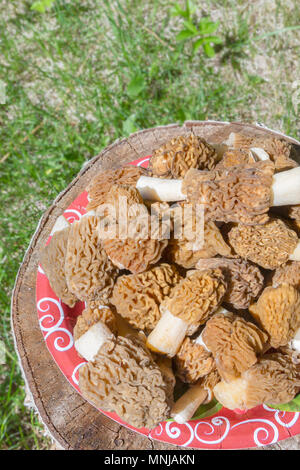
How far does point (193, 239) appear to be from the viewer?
2291mm

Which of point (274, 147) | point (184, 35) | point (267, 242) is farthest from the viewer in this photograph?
point (184, 35)

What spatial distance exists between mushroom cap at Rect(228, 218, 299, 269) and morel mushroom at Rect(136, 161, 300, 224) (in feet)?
0.26

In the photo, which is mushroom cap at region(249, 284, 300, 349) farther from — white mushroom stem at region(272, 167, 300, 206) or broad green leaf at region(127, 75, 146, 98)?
broad green leaf at region(127, 75, 146, 98)

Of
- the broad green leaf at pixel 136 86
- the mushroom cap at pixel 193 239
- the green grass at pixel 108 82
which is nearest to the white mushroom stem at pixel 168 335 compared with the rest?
the mushroom cap at pixel 193 239

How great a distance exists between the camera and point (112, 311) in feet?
7.72

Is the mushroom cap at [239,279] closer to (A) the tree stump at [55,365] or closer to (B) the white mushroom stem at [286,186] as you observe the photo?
(B) the white mushroom stem at [286,186]

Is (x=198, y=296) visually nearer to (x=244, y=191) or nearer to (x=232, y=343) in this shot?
(x=232, y=343)

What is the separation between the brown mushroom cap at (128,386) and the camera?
198 cm

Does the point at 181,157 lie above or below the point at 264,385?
above

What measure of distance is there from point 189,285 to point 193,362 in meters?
0.44

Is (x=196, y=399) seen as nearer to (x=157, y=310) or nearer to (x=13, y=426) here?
(x=157, y=310)

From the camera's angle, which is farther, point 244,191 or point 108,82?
point 108,82

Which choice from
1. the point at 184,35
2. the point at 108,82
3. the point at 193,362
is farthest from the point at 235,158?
the point at 108,82

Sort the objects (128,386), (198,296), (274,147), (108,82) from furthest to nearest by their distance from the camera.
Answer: (108,82), (274,147), (198,296), (128,386)
